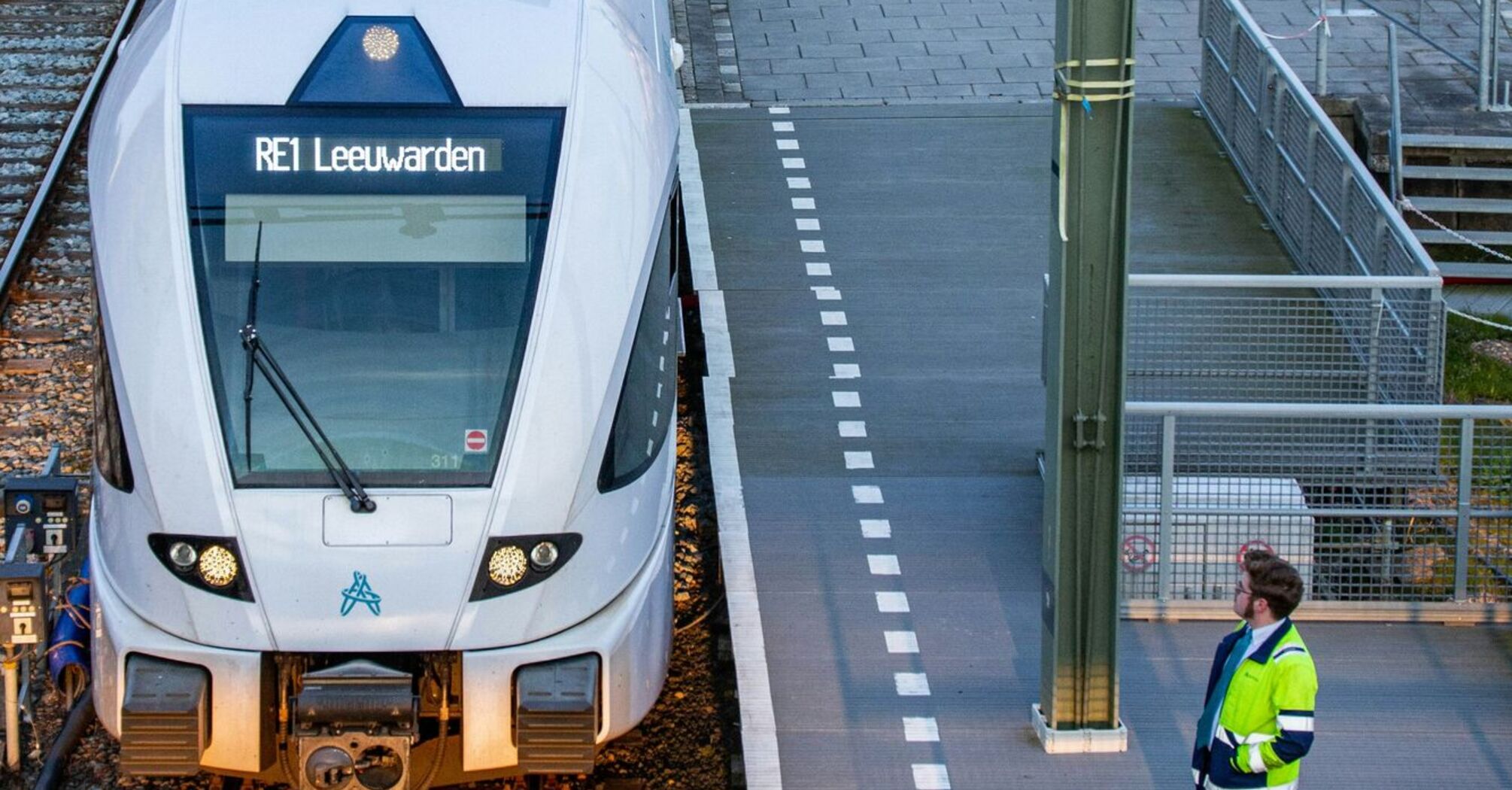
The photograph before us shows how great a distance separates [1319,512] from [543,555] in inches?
160

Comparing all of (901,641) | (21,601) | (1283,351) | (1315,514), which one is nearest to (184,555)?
(21,601)

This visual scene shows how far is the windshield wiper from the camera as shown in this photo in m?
8.39

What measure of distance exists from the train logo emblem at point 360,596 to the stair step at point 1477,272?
11.5m

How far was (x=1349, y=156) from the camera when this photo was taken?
14.1 meters

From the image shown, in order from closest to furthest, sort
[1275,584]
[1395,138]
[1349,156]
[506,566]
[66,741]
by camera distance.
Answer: [1275,584]
[506,566]
[66,741]
[1349,156]
[1395,138]

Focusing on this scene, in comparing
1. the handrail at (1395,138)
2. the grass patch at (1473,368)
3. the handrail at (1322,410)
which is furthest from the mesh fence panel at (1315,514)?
the handrail at (1395,138)

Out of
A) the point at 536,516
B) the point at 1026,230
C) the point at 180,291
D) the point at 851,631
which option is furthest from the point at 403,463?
the point at 1026,230

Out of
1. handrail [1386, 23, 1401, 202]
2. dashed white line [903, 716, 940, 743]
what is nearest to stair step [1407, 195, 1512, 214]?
handrail [1386, 23, 1401, 202]

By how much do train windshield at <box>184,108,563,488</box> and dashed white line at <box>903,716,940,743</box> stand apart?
7.35ft

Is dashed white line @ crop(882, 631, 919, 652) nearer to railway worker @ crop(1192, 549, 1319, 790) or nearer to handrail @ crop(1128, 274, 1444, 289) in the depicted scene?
handrail @ crop(1128, 274, 1444, 289)

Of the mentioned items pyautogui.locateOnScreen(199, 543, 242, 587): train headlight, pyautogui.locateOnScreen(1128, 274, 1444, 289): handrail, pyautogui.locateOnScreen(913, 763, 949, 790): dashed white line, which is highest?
pyautogui.locateOnScreen(1128, 274, 1444, 289): handrail

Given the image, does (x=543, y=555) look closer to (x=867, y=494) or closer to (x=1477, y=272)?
(x=867, y=494)

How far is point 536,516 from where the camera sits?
848 cm

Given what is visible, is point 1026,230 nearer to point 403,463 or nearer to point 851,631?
point 851,631
